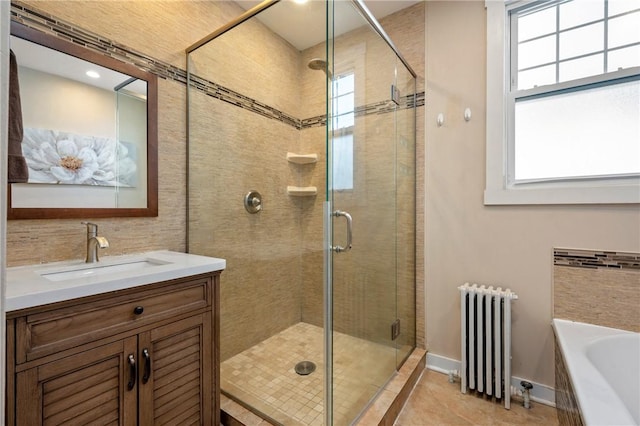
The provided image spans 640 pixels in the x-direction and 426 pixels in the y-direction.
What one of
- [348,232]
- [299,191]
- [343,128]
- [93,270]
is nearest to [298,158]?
[299,191]

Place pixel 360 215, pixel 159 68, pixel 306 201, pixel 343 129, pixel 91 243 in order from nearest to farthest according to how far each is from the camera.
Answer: pixel 91 243 < pixel 343 129 < pixel 360 215 < pixel 159 68 < pixel 306 201

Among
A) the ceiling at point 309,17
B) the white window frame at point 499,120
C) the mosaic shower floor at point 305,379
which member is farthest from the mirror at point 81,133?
the white window frame at point 499,120

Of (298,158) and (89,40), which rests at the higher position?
(89,40)

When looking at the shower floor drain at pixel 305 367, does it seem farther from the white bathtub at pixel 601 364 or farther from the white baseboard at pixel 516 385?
the white bathtub at pixel 601 364

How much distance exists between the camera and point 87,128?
1352 mm

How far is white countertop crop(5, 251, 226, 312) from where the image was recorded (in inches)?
32.7

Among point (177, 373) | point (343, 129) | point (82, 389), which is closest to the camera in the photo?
point (82, 389)

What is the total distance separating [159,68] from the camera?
1657 millimetres

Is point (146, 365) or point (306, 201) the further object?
point (306, 201)

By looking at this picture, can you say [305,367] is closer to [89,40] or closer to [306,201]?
[306,201]

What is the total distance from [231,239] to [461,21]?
2.20 m

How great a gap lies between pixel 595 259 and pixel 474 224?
0.63 metres

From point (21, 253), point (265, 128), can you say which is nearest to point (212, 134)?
point (265, 128)

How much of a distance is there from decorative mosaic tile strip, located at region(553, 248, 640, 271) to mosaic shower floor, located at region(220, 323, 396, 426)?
1156mm
